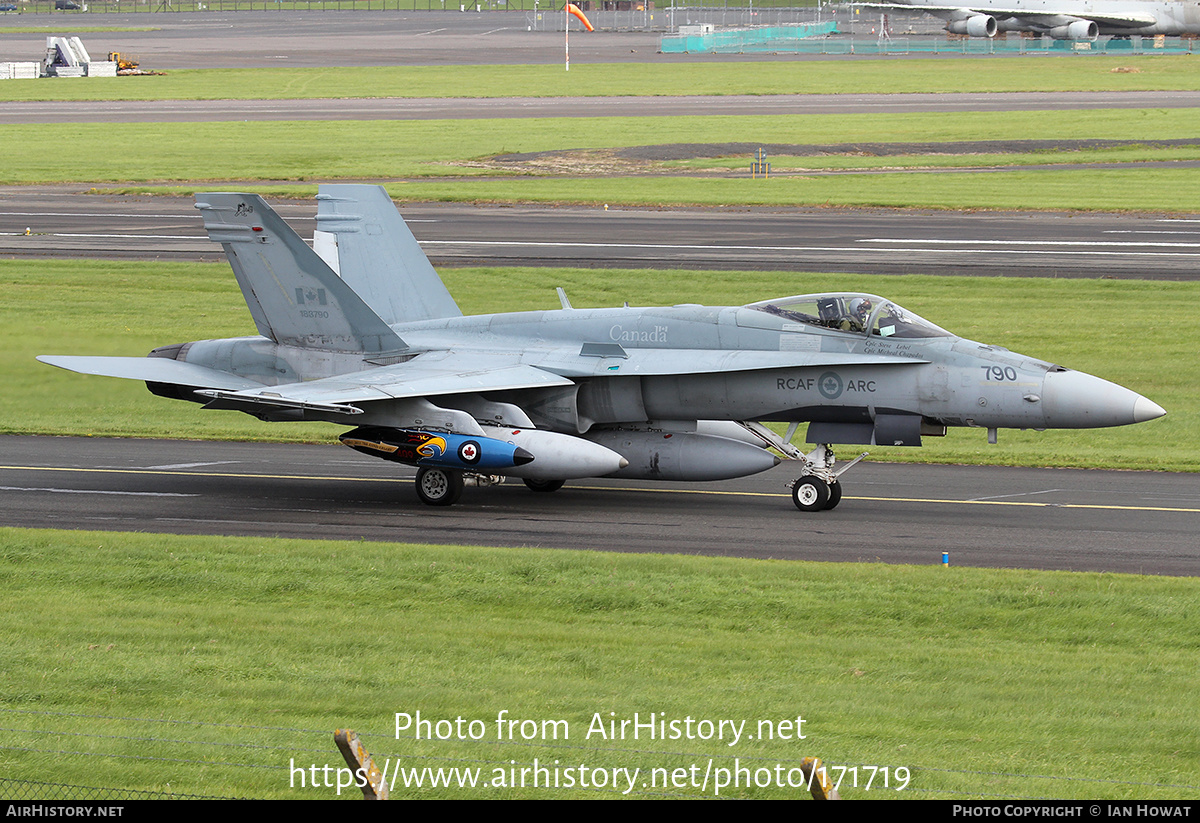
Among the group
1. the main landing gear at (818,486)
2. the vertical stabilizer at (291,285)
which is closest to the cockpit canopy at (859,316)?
the main landing gear at (818,486)

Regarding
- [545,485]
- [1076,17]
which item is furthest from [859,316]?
[1076,17]

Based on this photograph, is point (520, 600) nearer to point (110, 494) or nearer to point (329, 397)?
point (329, 397)

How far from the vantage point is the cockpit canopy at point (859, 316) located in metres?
20.3

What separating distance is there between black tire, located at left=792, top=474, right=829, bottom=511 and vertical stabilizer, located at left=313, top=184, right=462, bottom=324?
25.8ft

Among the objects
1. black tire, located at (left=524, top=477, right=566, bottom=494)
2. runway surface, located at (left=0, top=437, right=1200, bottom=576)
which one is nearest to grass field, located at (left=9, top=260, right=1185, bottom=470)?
runway surface, located at (left=0, top=437, right=1200, bottom=576)

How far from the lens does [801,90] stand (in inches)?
3445

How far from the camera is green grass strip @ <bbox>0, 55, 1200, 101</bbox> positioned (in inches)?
3442

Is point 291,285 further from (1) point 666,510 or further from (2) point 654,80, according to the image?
(2) point 654,80

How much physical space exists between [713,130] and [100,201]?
94.5 feet

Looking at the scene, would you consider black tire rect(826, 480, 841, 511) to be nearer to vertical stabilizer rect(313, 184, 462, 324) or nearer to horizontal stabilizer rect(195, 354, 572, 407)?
horizontal stabilizer rect(195, 354, 572, 407)

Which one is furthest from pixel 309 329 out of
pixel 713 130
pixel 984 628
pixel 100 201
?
pixel 713 130

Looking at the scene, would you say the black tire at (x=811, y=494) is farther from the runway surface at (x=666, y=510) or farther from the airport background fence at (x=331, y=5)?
the airport background fence at (x=331, y=5)

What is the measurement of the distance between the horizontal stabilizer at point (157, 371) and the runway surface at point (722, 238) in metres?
19.5

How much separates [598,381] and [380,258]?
574 centimetres
